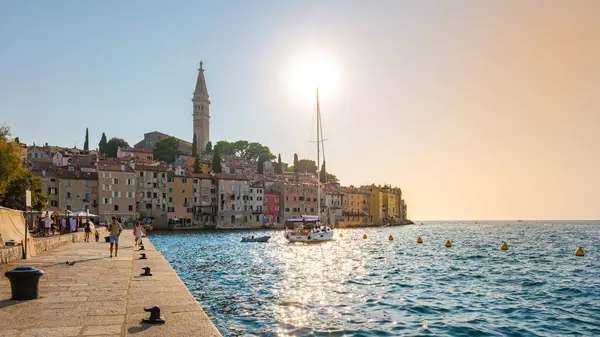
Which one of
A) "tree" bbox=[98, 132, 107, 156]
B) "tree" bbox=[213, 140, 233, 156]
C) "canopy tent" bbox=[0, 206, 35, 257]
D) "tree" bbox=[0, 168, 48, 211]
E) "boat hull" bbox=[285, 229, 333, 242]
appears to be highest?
"tree" bbox=[213, 140, 233, 156]

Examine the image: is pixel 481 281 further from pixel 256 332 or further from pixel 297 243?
pixel 297 243

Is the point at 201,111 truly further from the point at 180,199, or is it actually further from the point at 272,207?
the point at 180,199

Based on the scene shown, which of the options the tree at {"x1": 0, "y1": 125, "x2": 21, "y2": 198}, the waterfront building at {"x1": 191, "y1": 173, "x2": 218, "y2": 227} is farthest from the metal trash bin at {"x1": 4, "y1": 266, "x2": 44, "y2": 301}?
the waterfront building at {"x1": 191, "y1": 173, "x2": 218, "y2": 227}

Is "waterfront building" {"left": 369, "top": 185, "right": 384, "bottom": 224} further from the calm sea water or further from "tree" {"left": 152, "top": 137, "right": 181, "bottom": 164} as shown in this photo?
the calm sea water

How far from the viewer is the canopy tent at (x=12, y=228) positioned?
50.4ft

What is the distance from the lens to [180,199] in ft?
308

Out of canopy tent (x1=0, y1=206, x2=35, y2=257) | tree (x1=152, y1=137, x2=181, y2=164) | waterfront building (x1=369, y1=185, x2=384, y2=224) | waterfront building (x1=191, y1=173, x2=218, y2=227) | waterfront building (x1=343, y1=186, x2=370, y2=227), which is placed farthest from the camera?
waterfront building (x1=369, y1=185, x2=384, y2=224)

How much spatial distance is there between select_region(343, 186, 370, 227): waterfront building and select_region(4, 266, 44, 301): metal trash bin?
123m

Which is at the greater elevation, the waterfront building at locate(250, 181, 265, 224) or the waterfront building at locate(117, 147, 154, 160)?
the waterfront building at locate(117, 147, 154, 160)

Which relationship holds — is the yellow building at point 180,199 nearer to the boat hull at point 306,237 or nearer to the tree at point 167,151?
the tree at point 167,151

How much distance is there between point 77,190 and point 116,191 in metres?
6.26

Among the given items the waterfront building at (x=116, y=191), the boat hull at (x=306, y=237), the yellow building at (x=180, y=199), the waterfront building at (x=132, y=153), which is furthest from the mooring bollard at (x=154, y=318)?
the waterfront building at (x=132, y=153)

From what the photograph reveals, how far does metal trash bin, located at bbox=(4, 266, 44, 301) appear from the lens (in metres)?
8.69

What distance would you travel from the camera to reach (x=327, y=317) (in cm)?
1348
